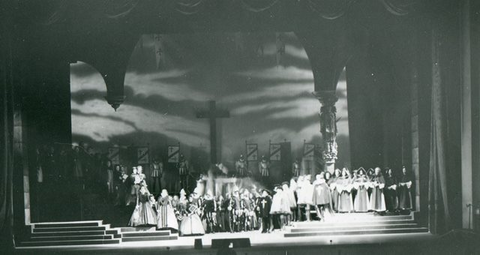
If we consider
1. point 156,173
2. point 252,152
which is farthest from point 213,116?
point 156,173

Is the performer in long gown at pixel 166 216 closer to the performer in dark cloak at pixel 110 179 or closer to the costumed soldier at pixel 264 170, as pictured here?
the performer in dark cloak at pixel 110 179

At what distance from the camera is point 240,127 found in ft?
50.9

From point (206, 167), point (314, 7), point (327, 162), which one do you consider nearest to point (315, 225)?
point (327, 162)

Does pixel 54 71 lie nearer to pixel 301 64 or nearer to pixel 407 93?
pixel 301 64

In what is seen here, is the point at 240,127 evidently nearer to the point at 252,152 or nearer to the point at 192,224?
the point at 252,152

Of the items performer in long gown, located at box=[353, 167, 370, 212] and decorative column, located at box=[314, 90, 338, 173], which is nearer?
performer in long gown, located at box=[353, 167, 370, 212]

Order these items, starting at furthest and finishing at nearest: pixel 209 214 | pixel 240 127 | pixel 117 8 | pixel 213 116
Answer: pixel 240 127 → pixel 213 116 → pixel 209 214 → pixel 117 8

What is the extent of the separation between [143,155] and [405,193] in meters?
5.72

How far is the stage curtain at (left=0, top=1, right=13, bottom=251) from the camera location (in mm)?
11773

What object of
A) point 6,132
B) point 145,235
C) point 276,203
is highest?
point 6,132

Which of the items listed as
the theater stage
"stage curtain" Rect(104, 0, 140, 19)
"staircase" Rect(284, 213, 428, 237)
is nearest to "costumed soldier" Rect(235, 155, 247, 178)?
the theater stage

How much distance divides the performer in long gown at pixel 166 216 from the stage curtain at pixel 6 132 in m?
2.72

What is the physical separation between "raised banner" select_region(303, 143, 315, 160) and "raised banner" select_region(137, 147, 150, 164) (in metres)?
3.52

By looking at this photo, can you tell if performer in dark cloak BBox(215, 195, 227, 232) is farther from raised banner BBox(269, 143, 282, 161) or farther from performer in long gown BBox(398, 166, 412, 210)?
performer in long gown BBox(398, 166, 412, 210)
